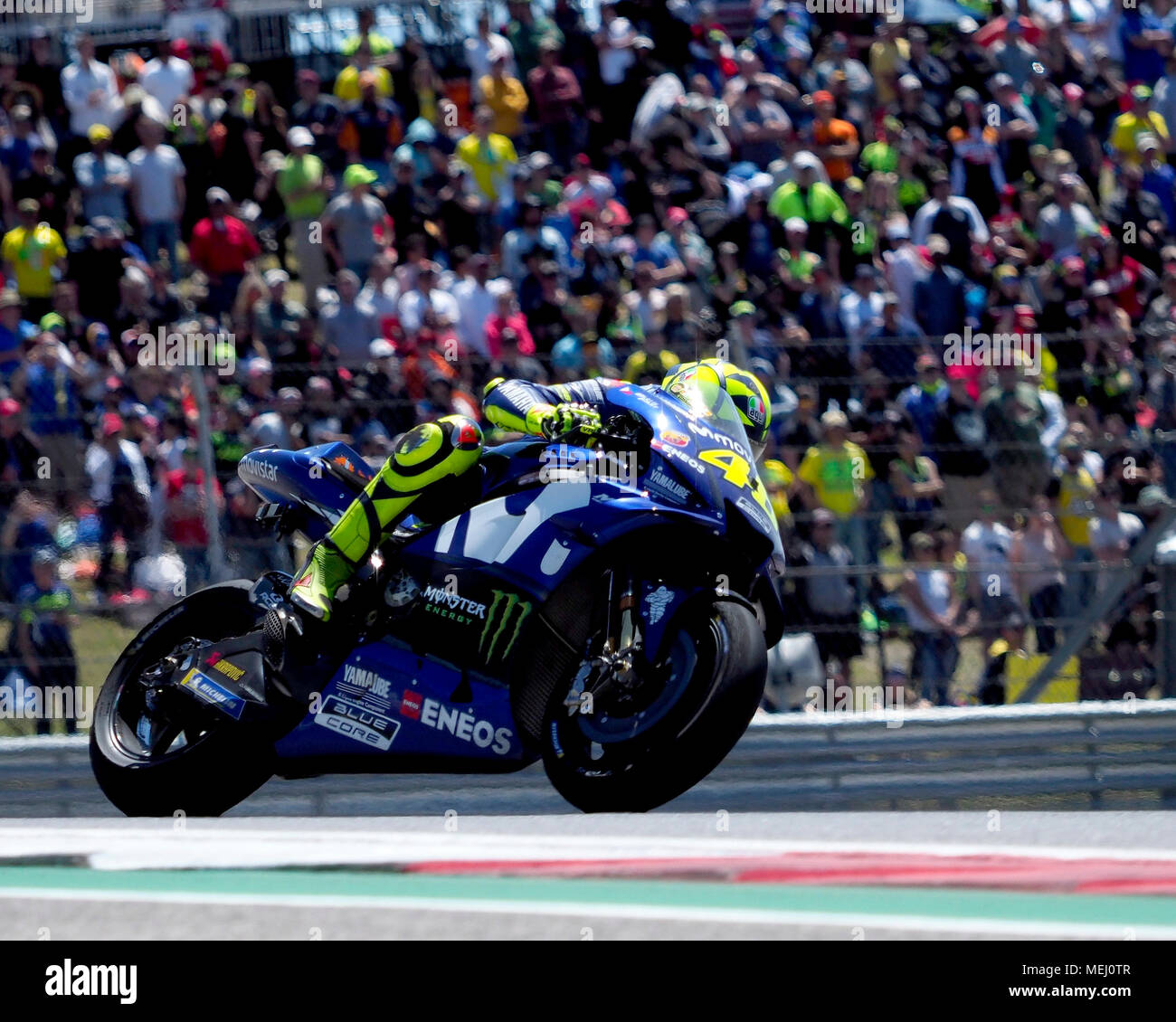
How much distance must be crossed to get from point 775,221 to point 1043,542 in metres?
4.29

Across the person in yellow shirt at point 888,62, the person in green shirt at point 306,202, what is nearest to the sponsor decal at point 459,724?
the person in green shirt at point 306,202

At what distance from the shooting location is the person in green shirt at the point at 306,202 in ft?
42.9

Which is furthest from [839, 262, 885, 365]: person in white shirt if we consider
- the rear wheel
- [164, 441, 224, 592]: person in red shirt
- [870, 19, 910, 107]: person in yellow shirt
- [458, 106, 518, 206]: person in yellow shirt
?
the rear wheel

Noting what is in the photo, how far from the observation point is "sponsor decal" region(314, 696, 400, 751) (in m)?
5.91

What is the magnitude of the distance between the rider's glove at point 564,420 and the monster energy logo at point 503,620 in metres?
0.53

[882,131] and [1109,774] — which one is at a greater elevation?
[882,131]

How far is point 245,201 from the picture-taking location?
14219 millimetres

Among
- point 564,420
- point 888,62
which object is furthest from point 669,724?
point 888,62

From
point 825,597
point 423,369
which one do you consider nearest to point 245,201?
point 423,369

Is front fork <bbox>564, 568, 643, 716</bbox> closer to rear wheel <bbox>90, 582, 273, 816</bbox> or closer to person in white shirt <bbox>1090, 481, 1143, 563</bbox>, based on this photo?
rear wheel <bbox>90, 582, 273, 816</bbox>
